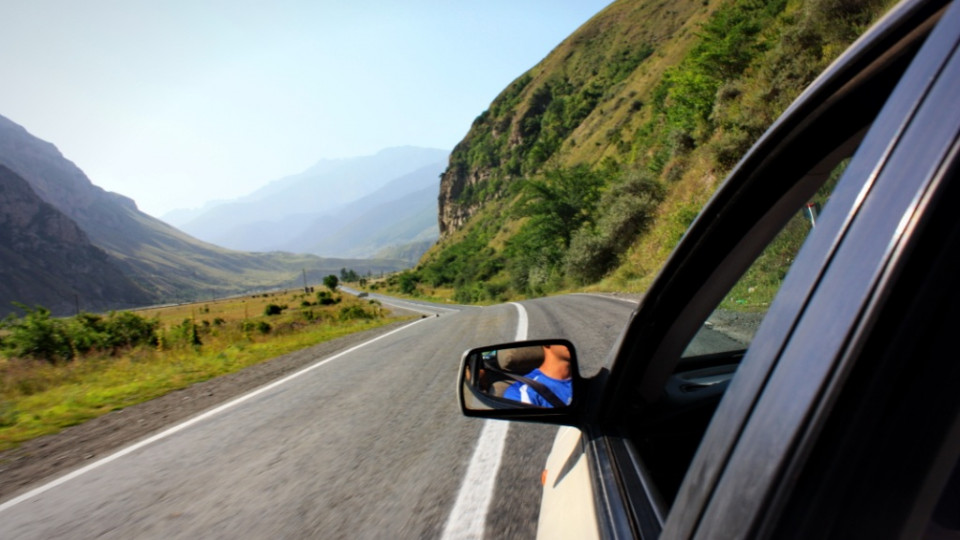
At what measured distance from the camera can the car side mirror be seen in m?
1.72

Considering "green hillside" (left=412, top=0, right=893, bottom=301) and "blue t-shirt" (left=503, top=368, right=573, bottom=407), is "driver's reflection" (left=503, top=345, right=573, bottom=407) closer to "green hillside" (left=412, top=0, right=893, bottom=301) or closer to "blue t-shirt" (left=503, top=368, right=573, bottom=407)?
"blue t-shirt" (left=503, top=368, right=573, bottom=407)

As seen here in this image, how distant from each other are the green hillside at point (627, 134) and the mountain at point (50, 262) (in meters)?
105

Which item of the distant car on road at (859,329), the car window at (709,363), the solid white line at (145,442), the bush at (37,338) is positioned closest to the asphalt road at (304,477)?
the solid white line at (145,442)

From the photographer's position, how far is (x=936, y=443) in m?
0.61

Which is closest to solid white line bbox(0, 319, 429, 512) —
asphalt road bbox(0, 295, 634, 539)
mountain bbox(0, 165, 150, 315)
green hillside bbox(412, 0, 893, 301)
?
asphalt road bbox(0, 295, 634, 539)

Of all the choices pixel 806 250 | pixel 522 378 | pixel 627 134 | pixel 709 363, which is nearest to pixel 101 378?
pixel 522 378

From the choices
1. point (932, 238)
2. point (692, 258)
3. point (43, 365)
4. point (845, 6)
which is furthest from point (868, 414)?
point (43, 365)

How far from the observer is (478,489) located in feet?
10.5

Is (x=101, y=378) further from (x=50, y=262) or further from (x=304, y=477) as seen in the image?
(x=50, y=262)

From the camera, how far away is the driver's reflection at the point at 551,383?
181cm

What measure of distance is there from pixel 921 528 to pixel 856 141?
2.08ft

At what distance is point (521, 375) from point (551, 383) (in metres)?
0.22

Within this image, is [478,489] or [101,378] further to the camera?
[101,378]

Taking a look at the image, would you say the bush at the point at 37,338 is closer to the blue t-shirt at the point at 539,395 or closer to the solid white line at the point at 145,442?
the solid white line at the point at 145,442
